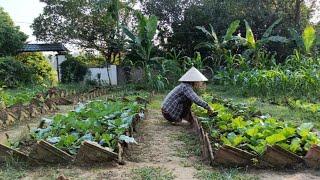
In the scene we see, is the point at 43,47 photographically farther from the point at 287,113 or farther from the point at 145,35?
the point at 287,113

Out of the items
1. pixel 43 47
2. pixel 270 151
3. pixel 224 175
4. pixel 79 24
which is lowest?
pixel 224 175

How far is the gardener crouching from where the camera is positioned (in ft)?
24.5

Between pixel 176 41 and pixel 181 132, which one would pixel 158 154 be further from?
pixel 176 41

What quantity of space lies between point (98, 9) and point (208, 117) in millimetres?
16242

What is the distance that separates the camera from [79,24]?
22781 mm

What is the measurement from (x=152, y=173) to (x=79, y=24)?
63.9 feet

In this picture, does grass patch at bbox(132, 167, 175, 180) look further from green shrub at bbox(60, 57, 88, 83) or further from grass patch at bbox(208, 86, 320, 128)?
green shrub at bbox(60, 57, 88, 83)

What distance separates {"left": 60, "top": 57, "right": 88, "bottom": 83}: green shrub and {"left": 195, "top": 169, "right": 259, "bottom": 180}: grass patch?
1823 cm

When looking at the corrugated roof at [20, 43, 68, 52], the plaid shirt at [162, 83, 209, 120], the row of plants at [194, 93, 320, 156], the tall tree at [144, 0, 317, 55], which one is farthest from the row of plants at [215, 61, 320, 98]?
the corrugated roof at [20, 43, 68, 52]

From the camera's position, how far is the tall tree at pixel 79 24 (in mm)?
22109

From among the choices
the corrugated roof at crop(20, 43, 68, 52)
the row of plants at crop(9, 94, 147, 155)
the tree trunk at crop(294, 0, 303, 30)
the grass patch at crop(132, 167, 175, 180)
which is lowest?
the grass patch at crop(132, 167, 175, 180)

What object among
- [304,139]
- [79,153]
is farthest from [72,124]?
[304,139]

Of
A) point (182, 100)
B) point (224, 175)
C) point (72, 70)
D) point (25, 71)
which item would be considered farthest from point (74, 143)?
point (72, 70)

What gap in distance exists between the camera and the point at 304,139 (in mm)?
4859
